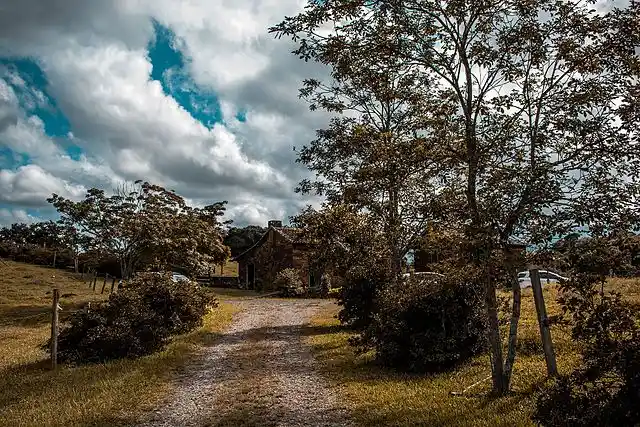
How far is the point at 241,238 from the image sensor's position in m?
70.8

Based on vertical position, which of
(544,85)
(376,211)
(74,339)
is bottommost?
(74,339)

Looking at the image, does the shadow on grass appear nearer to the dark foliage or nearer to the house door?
the house door

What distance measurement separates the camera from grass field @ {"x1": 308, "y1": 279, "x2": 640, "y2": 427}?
8680 mm

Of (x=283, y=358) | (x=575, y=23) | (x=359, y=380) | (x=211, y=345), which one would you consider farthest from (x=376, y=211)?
(x=211, y=345)

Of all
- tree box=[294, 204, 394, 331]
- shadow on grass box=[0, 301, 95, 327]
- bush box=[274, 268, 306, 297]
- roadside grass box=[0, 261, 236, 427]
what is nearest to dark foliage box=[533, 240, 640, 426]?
roadside grass box=[0, 261, 236, 427]

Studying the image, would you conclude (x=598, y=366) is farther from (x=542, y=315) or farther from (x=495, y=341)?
(x=495, y=341)

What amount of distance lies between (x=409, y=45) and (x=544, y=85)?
2586 mm

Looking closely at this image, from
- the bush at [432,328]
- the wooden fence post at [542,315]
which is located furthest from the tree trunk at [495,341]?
the bush at [432,328]

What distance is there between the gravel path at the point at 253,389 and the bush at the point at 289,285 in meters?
19.3

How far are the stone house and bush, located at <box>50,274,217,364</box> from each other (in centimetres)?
2346

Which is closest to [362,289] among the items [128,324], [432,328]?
[432,328]

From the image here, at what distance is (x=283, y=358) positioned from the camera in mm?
15375

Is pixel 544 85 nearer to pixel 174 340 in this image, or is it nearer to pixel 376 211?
pixel 376 211

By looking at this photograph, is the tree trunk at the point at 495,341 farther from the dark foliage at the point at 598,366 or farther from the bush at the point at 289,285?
the bush at the point at 289,285
